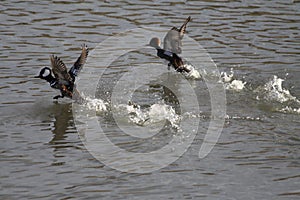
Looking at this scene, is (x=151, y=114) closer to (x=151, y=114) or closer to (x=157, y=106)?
(x=151, y=114)

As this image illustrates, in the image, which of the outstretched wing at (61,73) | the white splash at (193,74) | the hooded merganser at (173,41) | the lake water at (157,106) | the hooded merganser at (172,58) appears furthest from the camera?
the hooded merganser at (173,41)

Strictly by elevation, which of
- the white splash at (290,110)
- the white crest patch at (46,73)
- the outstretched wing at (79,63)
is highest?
the outstretched wing at (79,63)

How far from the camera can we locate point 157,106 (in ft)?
36.1

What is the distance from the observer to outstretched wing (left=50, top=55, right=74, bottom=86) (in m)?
11.3

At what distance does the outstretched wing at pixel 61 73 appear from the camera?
37.1 ft

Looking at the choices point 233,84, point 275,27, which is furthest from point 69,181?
point 275,27

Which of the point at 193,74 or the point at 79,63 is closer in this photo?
the point at 79,63

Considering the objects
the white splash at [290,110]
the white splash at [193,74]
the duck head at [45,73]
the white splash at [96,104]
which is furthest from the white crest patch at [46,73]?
the white splash at [290,110]

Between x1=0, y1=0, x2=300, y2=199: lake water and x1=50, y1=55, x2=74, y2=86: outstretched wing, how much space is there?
1.41 feet

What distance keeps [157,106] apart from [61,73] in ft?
5.66

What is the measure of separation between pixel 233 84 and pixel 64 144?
3.81m

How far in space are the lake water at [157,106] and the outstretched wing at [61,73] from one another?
0.43m

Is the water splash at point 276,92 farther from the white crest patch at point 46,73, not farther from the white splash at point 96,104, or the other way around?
the white crest patch at point 46,73

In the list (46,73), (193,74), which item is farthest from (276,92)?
(46,73)
